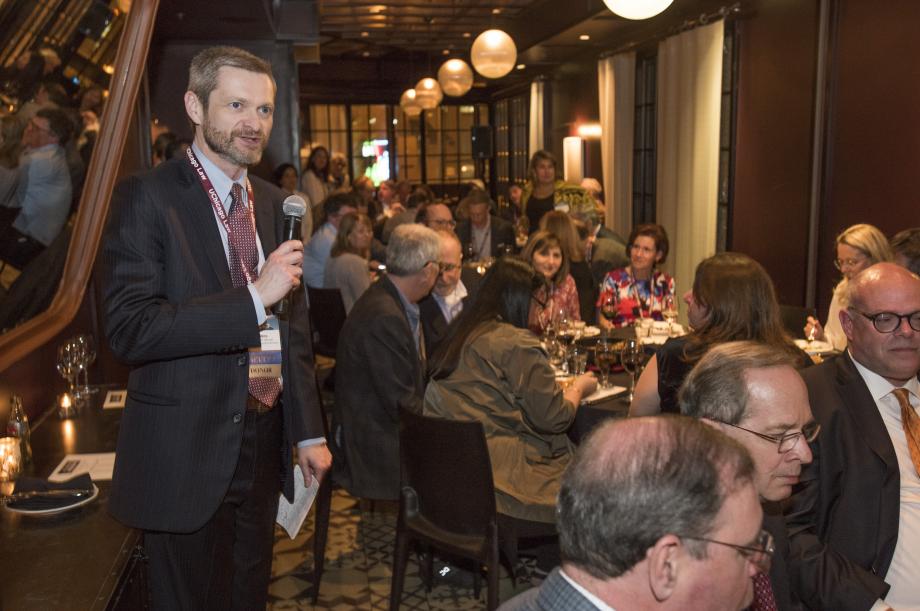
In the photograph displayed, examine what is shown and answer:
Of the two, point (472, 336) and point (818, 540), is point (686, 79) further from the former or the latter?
point (818, 540)

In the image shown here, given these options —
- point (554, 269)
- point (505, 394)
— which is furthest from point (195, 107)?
point (554, 269)

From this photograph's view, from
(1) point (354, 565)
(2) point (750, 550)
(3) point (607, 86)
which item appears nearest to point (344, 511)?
(1) point (354, 565)

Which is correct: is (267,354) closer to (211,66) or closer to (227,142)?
(227,142)

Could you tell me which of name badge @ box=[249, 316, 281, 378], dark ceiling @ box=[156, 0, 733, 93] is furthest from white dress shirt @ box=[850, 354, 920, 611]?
dark ceiling @ box=[156, 0, 733, 93]

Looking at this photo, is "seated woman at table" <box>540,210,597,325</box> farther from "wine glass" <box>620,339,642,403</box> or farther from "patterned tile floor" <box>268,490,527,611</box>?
"wine glass" <box>620,339,642,403</box>

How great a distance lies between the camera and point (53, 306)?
343 cm

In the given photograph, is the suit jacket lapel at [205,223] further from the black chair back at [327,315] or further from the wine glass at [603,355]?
the black chair back at [327,315]

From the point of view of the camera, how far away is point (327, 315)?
5605 mm

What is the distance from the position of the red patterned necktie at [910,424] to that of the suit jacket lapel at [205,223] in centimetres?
180

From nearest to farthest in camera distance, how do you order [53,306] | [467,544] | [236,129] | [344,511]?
[236,129]
[467,544]
[53,306]
[344,511]

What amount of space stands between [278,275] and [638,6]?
347cm

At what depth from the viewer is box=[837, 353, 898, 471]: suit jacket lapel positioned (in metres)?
2.17

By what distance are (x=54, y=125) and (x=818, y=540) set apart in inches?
102

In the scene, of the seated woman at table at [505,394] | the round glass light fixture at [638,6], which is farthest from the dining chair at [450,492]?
the round glass light fixture at [638,6]
